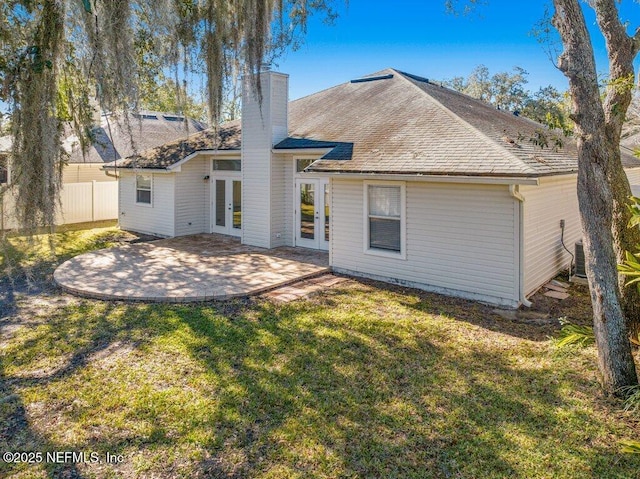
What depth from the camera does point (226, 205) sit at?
553 inches

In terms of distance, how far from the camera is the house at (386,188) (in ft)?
25.2

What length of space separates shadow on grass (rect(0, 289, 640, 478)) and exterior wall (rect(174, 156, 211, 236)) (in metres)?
7.43

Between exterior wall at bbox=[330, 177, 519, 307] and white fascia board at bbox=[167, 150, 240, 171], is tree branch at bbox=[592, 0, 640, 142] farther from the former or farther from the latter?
white fascia board at bbox=[167, 150, 240, 171]

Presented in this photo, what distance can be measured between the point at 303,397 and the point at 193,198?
433 inches

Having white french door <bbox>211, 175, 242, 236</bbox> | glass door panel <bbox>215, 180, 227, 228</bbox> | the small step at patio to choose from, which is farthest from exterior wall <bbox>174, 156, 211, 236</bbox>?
the small step at patio

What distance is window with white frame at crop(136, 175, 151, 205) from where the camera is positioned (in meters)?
14.9

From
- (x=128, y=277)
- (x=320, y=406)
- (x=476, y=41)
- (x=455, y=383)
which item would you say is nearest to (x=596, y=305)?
(x=455, y=383)

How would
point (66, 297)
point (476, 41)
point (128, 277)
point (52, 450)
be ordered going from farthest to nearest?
point (476, 41) → point (128, 277) → point (66, 297) → point (52, 450)

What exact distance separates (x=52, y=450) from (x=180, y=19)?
6.47 meters

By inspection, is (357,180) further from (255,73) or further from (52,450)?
(52,450)

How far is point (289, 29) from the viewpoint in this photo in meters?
8.04

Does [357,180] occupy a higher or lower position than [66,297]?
higher

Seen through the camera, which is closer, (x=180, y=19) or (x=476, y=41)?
(x=180, y=19)

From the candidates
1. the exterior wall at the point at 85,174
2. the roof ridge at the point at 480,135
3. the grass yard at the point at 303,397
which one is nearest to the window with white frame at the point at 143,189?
the exterior wall at the point at 85,174
